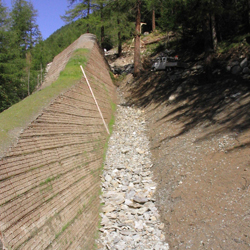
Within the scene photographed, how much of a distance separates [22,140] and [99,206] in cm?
368

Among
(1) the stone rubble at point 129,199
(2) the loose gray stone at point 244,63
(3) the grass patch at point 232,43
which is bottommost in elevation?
(1) the stone rubble at point 129,199

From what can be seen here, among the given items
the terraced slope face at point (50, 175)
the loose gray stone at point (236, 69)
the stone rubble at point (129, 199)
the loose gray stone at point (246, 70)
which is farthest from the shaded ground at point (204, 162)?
the terraced slope face at point (50, 175)

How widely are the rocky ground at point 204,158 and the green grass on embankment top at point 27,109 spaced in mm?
4494

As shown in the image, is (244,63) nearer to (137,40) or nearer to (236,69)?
(236,69)

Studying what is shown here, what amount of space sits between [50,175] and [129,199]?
3.30 m

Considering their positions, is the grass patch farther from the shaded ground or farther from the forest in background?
the shaded ground

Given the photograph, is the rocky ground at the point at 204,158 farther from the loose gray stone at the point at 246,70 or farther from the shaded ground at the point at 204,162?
the loose gray stone at the point at 246,70

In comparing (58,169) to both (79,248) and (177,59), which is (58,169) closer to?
(79,248)

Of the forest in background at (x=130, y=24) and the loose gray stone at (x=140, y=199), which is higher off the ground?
the forest in background at (x=130, y=24)

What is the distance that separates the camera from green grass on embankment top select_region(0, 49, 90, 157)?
20.0 feet

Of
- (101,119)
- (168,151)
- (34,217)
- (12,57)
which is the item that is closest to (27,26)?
(12,57)

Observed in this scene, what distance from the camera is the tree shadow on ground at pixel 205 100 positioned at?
31.8 ft

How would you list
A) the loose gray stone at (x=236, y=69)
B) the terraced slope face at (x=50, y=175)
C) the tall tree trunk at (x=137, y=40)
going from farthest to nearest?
1. the tall tree trunk at (x=137, y=40)
2. the loose gray stone at (x=236, y=69)
3. the terraced slope face at (x=50, y=175)

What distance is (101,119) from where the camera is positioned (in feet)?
45.4
